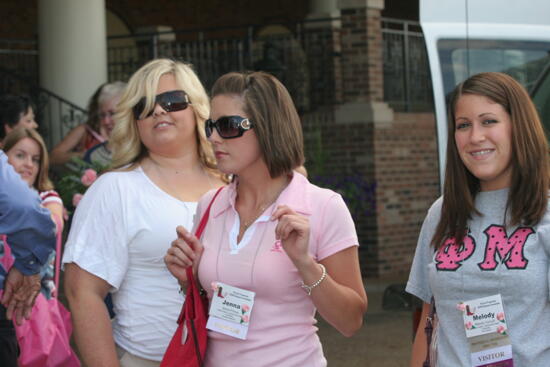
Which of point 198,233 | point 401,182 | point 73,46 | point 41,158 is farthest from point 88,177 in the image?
point 401,182

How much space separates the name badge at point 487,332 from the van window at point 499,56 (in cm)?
260

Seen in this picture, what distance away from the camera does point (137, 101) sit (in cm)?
357

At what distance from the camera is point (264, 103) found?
3002 mm

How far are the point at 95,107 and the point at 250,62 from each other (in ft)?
23.4

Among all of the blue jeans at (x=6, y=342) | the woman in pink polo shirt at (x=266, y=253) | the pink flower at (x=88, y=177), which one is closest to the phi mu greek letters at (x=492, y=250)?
the woman in pink polo shirt at (x=266, y=253)

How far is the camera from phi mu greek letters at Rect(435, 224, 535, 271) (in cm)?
273

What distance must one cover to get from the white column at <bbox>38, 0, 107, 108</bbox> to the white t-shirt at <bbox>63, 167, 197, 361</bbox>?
870cm

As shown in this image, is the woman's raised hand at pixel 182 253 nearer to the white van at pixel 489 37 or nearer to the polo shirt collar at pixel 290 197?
the polo shirt collar at pixel 290 197

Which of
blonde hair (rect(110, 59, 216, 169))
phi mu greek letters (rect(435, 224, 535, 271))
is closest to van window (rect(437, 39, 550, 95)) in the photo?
blonde hair (rect(110, 59, 216, 169))

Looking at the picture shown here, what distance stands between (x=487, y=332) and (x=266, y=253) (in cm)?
72

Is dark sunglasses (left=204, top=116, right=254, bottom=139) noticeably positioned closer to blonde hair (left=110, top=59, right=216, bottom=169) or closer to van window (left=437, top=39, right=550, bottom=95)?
blonde hair (left=110, top=59, right=216, bottom=169)

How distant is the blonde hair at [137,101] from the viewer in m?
3.59

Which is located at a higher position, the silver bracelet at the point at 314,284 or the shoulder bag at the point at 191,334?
the silver bracelet at the point at 314,284

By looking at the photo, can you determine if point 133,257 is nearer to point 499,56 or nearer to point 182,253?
point 182,253
